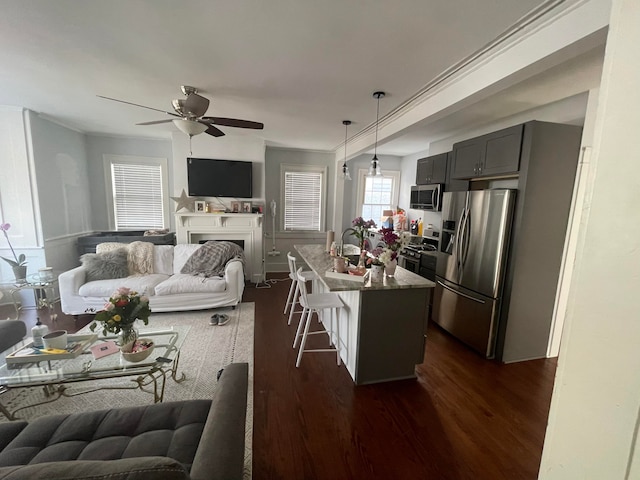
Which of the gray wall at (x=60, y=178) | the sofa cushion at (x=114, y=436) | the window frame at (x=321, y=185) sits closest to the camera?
the sofa cushion at (x=114, y=436)

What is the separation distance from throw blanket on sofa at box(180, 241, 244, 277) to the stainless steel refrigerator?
2.88m

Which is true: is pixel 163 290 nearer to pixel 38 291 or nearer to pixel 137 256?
pixel 137 256

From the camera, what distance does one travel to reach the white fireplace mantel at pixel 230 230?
188 inches

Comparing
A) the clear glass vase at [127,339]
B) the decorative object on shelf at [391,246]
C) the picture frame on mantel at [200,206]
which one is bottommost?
the clear glass vase at [127,339]

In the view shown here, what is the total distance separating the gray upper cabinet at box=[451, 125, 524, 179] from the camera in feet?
8.38

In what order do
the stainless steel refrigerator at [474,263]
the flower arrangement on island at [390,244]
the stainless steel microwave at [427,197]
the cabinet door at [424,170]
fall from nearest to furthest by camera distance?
the flower arrangement on island at [390,244], the stainless steel refrigerator at [474,263], the stainless steel microwave at [427,197], the cabinet door at [424,170]

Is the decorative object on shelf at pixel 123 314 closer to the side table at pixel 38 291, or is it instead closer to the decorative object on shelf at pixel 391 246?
the decorative object on shelf at pixel 391 246

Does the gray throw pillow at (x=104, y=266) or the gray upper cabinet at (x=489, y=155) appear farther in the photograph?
the gray throw pillow at (x=104, y=266)

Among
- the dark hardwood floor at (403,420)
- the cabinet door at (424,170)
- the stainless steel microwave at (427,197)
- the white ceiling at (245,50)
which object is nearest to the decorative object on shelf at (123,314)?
the dark hardwood floor at (403,420)

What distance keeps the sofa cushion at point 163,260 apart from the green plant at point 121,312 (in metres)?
2.24

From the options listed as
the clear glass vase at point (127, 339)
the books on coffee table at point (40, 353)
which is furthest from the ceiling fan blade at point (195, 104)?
the books on coffee table at point (40, 353)

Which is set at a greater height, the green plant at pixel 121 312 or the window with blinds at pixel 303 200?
the window with blinds at pixel 303 200

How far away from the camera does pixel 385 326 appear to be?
2.34 m

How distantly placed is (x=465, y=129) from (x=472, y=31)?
2.34 m
